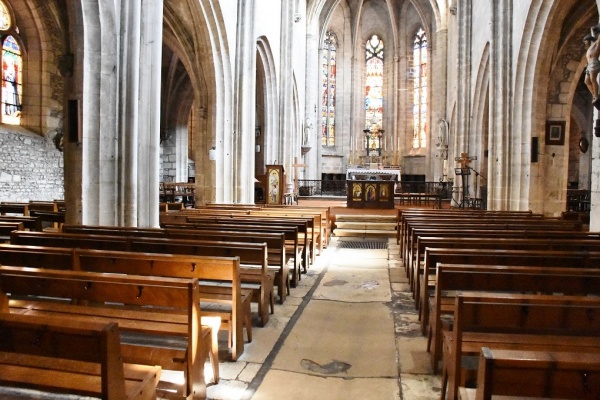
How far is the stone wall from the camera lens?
13.0 meters

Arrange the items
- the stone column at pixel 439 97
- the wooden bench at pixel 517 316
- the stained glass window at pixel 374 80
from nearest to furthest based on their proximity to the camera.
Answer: the wooden bench at pixel 517 316, the stone column at pixel 439 97, the stained glass window at pixel 374 80

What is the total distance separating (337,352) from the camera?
12.5 ft

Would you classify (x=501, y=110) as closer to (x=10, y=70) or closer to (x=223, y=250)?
(x=223, y=250)

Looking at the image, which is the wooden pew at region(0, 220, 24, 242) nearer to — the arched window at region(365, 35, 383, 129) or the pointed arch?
the pointed arch

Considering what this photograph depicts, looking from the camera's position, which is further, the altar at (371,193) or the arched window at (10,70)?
the altar at (371,193)

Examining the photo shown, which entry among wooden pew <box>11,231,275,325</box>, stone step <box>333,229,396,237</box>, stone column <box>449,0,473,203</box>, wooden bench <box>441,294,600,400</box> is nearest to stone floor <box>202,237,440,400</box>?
wooden pew <box>11,231,275,325</box>

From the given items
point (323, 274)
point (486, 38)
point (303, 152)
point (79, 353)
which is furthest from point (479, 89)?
point (79, 353)

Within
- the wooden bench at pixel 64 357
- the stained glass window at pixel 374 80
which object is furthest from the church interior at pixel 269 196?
the stained glass window at pixel 374 80

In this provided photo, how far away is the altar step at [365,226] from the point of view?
39.4ft

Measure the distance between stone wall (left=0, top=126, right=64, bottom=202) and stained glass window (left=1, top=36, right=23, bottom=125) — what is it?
0.59 metres

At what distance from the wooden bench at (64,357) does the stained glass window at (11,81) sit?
14.2 metres

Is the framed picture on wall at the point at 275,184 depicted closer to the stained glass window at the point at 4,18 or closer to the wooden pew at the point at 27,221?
the stained glass window at the point at 4,18

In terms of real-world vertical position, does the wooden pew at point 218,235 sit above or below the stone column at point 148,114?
below

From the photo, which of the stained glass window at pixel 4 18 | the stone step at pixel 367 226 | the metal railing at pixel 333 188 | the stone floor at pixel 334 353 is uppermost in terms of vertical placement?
the stained glass window at pixel 4 18
